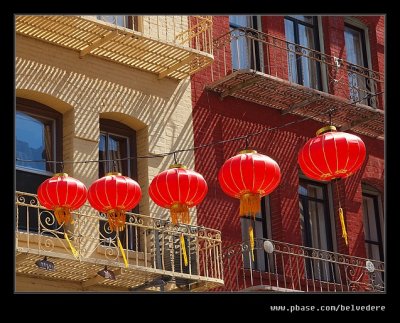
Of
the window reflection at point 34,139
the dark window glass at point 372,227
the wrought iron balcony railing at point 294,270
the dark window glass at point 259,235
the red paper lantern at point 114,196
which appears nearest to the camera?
the red paper lantern at point 114,196

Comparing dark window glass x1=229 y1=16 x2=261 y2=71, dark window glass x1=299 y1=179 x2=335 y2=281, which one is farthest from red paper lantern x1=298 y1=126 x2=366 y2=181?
dark window glass x1=229 y1=16 x2=261 y2=71

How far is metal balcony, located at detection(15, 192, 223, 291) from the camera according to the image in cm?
1986

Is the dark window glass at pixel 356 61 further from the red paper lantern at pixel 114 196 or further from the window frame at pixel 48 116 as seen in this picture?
the red paper lantern at pixel 114 196

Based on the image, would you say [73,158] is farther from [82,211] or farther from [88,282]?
[88,282]

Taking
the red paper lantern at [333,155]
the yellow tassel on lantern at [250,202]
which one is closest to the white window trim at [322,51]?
the red paper lantern at [333,155]

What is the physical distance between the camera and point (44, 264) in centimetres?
1903

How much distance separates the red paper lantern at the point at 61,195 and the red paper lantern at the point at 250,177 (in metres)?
2.40

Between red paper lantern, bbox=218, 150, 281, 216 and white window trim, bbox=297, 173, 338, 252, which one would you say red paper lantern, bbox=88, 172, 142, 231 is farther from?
white window trim, bbox=297, 173, 338, 252

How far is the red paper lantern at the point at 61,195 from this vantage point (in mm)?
19141

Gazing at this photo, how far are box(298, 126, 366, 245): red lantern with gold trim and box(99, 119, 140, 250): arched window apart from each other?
12.7ft

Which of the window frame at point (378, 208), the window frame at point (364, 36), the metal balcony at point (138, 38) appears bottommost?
the window frame at point (378, 208)

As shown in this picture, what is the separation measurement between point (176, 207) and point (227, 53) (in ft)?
20.1

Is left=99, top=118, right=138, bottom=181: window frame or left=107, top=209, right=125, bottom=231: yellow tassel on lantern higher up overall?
left=99, top=118, right=138, bottom=181: window frame

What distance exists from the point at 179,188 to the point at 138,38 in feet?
12.3
